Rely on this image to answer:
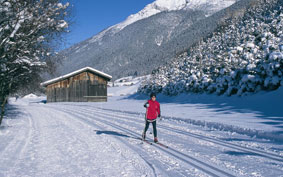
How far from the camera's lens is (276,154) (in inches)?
254

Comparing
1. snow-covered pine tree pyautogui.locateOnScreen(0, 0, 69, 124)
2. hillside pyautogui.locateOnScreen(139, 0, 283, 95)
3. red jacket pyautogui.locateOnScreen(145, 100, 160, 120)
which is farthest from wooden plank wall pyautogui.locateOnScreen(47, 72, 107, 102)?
red jacket pyautogui.locateOnScreen(145, 100, 160, 120)

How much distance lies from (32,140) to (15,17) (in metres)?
4.51

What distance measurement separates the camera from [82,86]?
1560 inches

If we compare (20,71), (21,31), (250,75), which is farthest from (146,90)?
(21,31)

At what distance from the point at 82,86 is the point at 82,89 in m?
0.50

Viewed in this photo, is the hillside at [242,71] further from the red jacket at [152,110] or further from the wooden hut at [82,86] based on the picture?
the wooden hut at [82,86]

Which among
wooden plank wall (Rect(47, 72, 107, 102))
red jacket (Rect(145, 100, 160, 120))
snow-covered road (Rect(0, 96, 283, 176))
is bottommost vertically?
snow-covered road (Rect(0, 96, 283, 176))

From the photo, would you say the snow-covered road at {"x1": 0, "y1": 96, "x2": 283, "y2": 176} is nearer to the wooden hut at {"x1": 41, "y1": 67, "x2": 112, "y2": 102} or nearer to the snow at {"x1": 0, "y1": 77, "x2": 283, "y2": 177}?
the snow at {"x1": 0, "y1": 77, "x2": 283, "y2": 177}

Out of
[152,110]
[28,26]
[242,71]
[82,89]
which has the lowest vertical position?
[152,110]

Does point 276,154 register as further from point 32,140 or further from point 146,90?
point 146,90

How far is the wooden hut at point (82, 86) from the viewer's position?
39.4 m

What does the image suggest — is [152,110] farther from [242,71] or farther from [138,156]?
[242,71]

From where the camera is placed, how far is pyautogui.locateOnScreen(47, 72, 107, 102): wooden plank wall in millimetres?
39469

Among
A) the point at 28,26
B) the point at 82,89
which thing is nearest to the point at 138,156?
the point at 28,26
